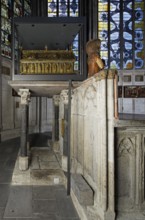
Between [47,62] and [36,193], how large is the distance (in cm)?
314

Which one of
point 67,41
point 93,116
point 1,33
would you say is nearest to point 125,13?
point 1,33

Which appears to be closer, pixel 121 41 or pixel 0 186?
pixel 0 186

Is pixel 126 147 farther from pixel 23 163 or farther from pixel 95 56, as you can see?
pixel 23 163

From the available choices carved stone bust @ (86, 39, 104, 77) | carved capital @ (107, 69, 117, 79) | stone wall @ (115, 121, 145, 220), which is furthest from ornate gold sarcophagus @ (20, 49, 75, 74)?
stone wall @ (115, 121, 145, 220)

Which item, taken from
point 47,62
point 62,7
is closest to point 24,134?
point 47,62

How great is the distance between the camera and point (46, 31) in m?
6.05

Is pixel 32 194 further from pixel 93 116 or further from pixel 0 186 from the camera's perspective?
pixel 93 116

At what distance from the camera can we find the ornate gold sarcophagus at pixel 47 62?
224 inches

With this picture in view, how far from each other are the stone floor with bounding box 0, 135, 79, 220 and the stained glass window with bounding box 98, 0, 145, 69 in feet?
29.6

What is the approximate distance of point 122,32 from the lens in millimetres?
13742

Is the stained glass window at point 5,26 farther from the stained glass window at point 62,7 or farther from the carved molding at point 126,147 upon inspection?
the carved molding at point 126,147

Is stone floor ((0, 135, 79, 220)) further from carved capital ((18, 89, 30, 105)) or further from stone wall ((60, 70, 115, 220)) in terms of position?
carved capital ((18, 89, 30, 105))

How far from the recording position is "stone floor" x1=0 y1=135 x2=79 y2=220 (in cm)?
368

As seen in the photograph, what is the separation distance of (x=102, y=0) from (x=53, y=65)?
33.0 feet
